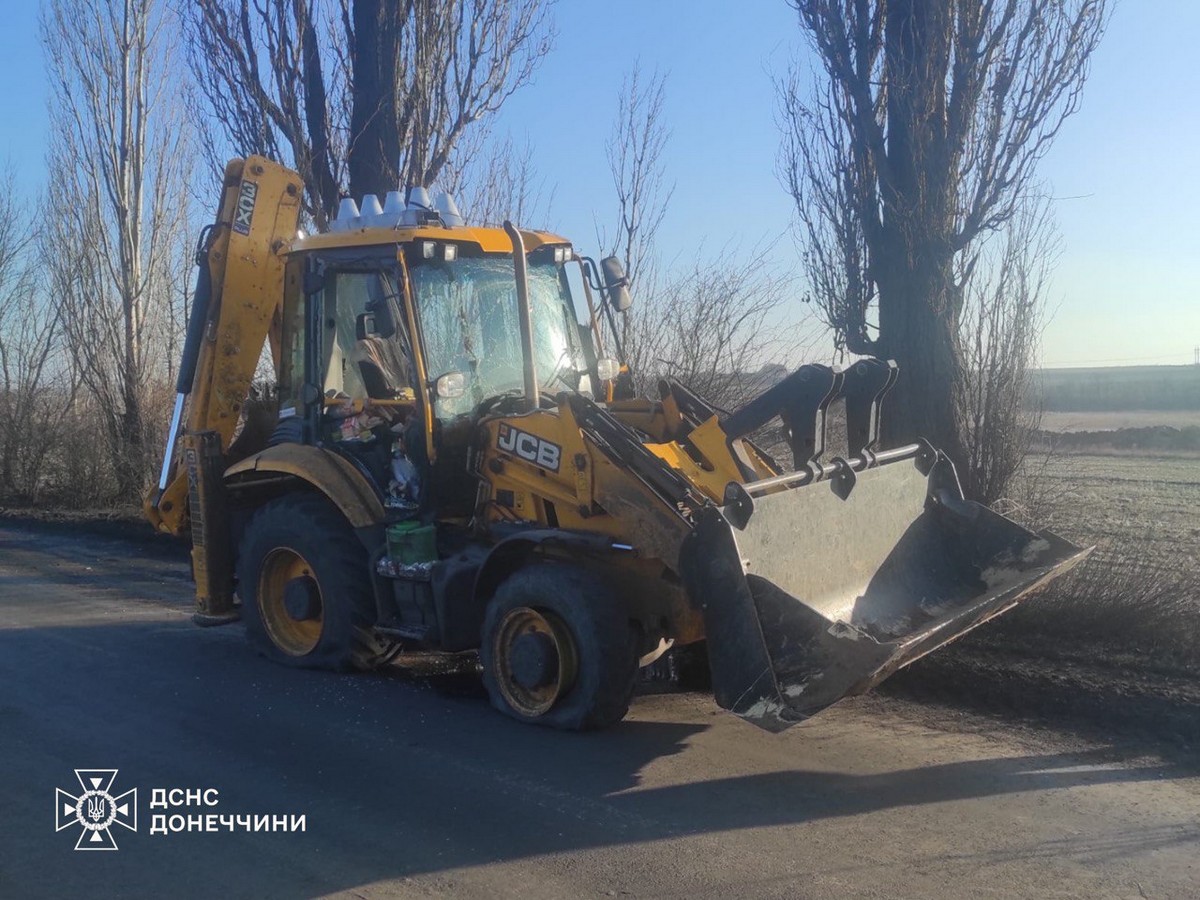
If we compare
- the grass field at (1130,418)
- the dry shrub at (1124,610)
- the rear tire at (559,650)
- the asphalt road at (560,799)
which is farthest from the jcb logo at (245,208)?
the grass field at (1130,418)

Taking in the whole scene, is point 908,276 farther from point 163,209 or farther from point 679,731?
point 163,209

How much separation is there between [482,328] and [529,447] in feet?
3.39

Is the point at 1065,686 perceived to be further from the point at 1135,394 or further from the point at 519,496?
the point at 1135,394

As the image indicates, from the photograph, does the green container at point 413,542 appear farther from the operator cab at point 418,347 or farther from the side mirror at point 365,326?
the side mirror at point 365,326

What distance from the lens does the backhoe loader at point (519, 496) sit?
529 centimetres

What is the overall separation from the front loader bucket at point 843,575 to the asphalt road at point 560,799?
54 centimetres

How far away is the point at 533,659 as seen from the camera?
5609 millimetres

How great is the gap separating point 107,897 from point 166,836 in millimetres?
542

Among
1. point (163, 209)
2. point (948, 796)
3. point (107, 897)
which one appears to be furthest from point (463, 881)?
point (163, 209)

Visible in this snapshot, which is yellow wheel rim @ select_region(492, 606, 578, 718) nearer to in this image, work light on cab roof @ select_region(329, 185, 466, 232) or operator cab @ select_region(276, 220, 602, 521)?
operator cab @ select_region(276, 220, 602, 521)

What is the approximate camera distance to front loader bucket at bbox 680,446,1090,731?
4727 millimetres

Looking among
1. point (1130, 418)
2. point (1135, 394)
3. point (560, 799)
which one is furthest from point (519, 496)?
point (1135, 394)

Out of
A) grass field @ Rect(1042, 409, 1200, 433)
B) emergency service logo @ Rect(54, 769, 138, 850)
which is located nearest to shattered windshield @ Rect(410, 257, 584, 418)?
emergency service logo @ Rect(54, 769, 138, 850)

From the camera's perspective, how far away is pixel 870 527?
5988 millimetres
